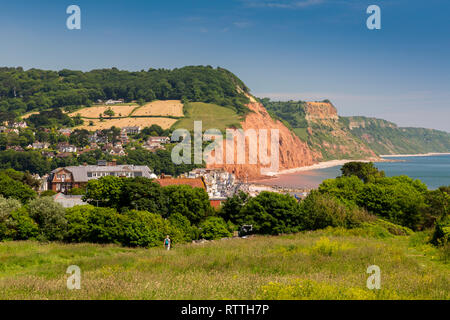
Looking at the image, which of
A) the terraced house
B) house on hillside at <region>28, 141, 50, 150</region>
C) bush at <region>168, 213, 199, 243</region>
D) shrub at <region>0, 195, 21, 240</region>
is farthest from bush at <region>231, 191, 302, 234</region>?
house on hillside at <region>28, 141, 50, 150</region>

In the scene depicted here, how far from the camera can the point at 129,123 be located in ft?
628

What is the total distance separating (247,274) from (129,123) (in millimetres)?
184685

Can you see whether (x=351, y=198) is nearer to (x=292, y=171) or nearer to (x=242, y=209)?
(x=242, y=209)

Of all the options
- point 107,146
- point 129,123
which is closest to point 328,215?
point 107,146

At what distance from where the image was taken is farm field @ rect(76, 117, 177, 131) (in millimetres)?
183625

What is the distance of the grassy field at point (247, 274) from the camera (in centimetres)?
1034

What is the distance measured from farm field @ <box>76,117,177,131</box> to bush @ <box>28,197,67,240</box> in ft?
499

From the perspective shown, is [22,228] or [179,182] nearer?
[22,228]

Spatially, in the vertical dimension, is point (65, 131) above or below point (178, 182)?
above

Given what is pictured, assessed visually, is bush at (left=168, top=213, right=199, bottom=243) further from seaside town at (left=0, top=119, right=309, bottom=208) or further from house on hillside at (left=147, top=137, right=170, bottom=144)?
house on hillside at (left=147, top=137, right=170, bottom=144)

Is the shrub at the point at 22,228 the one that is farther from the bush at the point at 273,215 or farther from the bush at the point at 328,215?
the bush at the point at 328,215

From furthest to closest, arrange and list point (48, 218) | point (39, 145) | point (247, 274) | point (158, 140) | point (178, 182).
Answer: point (158, 140), point (39, 145), point (178, 182), point (48, 218), point (247, 274)

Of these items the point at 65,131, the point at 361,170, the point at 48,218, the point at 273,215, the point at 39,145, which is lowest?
the point at 273,215

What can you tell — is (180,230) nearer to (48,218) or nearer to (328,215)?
(48,218)
